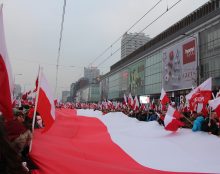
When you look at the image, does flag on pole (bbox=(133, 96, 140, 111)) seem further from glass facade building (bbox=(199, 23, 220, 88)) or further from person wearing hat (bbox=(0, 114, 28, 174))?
glass facade building (bbox=(199, 23, 220, 88))

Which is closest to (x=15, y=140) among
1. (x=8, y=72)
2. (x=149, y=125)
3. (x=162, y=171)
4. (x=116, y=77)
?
(x=8, y=72)

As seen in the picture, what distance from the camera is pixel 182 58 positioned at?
5716cm

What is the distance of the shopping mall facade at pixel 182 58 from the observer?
157 feet

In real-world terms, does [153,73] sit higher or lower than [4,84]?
higher

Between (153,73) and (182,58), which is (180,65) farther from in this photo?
(153,73)

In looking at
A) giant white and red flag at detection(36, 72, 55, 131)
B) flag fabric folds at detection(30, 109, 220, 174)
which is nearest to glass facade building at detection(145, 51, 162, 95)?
flag fabric folds at detection(30, 109, 220, 174)

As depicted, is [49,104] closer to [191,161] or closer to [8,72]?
[8,72]

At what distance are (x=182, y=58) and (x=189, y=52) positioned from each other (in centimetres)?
260

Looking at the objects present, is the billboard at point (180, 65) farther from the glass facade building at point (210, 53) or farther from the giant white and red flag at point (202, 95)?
the giant white and red flag at point (202, 95)

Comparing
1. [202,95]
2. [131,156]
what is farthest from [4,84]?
[202,95]

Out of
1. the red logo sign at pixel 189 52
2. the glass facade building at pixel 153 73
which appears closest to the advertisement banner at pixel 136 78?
the glass facade building at pixel 153 73

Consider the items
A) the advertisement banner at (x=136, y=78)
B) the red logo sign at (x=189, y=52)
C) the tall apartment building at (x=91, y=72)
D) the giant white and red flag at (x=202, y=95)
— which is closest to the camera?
the giant white and red flag at (x=202, y=95)

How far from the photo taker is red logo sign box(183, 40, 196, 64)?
2112 inches

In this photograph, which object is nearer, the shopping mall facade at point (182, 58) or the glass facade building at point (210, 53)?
the glass facade building at point (210, 53)
